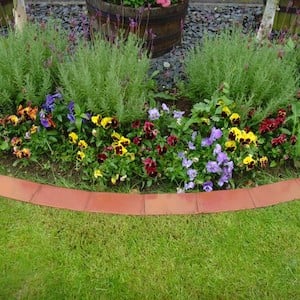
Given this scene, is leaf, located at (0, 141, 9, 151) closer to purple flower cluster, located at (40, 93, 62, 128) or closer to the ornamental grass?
the ornamental grass

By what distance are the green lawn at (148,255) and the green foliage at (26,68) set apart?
683mm

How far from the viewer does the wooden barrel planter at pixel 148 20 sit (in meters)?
3.59

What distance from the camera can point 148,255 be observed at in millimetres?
2354

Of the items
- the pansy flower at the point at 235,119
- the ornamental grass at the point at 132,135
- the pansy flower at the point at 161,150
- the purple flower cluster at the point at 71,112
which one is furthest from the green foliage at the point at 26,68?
the pansy flower at the point at 235,119

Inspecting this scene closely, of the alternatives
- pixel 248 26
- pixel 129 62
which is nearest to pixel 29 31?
pixel 129 62

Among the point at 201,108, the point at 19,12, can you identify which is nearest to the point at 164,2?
the point at 19,12

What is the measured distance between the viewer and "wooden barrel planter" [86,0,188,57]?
359cm

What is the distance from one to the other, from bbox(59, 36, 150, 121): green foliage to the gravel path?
3.14 feet

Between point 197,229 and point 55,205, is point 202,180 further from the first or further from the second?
point 55,205

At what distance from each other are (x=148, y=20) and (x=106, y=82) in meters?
1.12

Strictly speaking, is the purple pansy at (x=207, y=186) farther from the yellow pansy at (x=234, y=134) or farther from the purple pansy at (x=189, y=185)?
the yellow pansy at (x=234, y=134)

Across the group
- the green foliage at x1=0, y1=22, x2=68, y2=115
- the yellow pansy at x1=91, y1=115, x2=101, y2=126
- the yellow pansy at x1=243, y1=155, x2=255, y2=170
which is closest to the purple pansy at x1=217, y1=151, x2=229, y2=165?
the yellow pansy at x1=243, y1=155, x2=255, y2=170

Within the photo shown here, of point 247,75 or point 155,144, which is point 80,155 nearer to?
point 155,144

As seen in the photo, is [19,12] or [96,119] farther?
[19,12]
